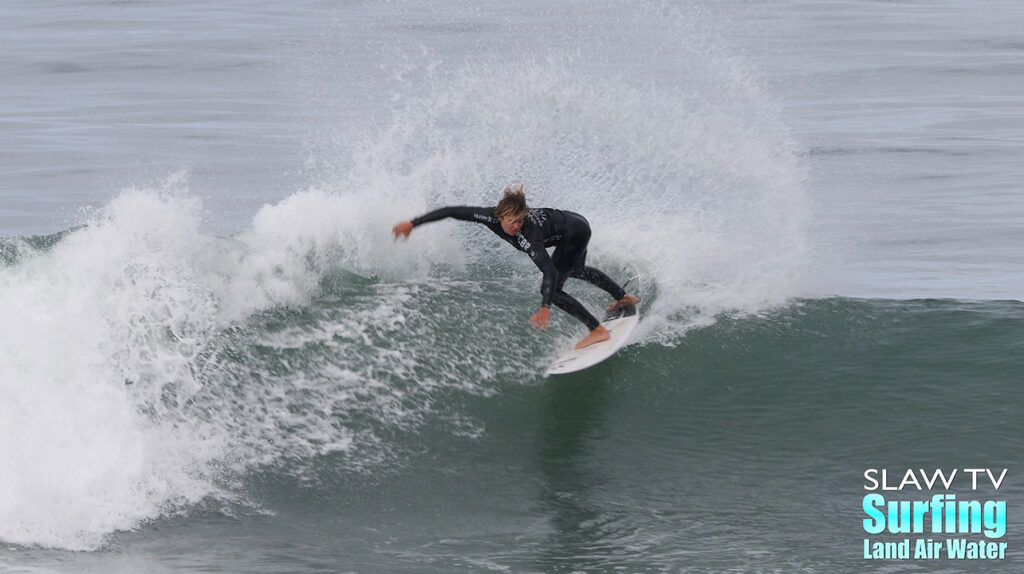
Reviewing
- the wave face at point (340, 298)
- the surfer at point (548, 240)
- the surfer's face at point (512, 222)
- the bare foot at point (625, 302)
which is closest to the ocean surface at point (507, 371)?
the wave face at point (340, 298)

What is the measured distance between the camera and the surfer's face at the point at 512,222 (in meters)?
8.19

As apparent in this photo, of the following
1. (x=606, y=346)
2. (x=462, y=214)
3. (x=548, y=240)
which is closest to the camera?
(x=462, y=214)

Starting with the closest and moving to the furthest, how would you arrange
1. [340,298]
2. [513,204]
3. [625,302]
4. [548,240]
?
1. [513,204]
2. [548,240]
3. [625,302]
4. [340,298]

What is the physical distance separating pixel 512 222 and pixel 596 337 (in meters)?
1.31

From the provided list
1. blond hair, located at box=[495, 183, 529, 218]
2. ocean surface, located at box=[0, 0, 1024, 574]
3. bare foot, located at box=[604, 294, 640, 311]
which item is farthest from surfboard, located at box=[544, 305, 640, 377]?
blond hair, located at box=[495, 183, 529, 218]

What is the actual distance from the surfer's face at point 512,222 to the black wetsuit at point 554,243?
156 millimetres

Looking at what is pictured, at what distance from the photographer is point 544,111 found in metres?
12.9

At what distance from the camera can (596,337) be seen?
9.05m

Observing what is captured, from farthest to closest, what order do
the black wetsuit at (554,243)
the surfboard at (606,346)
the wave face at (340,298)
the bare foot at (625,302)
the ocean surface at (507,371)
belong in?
the bare foot at (625,302)
the surfboard at (606,346)
the black wetsuit at (554,243)
the wave face at (340,298)
the ocean surface at (507,371)

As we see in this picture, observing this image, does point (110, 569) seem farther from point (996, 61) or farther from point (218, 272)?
point (996, 61)

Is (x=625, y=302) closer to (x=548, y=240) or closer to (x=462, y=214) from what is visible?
(x=548, y=240)

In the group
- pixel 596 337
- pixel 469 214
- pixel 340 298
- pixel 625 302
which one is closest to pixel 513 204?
pixel 469 214

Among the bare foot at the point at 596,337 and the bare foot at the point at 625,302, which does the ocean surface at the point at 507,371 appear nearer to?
the bare foot at the point at 596,337

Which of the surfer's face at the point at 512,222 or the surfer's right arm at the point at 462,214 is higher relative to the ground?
the surfer's right arm at the point at 462,214
